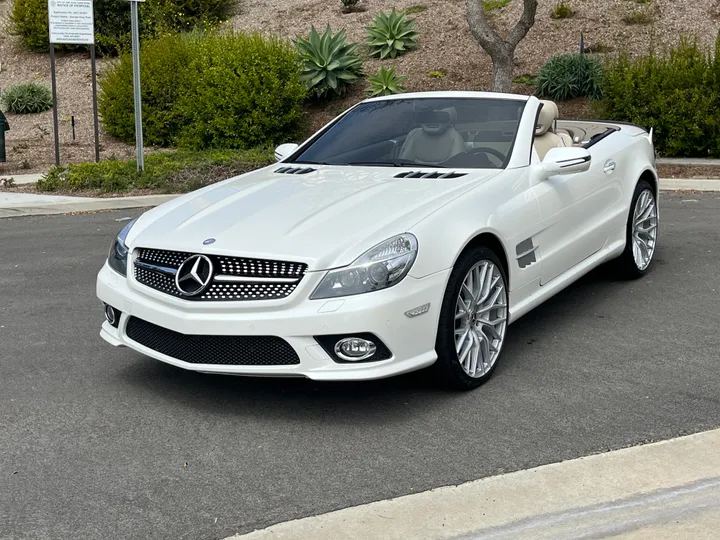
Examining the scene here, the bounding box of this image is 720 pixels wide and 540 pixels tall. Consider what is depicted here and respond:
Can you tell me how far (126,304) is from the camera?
5.13 metres

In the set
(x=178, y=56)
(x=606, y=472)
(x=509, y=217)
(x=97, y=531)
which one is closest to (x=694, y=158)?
(x=178, y=56)

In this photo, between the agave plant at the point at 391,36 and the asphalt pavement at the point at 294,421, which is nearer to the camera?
the asphalt pavement at the point at 294,421

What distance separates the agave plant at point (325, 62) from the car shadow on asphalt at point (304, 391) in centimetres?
1388

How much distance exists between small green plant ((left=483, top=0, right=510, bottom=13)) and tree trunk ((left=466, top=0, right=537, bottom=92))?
698cm

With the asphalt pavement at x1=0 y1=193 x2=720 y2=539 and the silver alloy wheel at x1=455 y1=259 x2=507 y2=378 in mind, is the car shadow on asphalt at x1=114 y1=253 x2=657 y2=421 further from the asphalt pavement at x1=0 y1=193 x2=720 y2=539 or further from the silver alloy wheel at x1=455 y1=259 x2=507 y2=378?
the silver alloy wheel at x1=455 y1=259 x2=507 y2=378

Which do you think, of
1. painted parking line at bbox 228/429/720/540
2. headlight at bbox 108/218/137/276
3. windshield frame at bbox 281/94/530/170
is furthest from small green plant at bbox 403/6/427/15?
painted parking line at bbox 228/429/720/540

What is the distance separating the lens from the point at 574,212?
6.30 meters

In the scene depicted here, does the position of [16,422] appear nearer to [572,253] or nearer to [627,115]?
[572,253]

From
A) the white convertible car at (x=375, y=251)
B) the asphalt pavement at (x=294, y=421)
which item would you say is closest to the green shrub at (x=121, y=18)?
the white convertible car at (x=375, y=251)

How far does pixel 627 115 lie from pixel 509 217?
432 inches

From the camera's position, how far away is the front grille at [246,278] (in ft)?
15.3

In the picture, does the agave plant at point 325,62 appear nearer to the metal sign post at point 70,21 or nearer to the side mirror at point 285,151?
the metal sign post at point 70,21

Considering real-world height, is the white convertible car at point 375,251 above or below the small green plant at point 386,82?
above

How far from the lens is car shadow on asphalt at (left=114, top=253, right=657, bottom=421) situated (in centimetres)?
508
